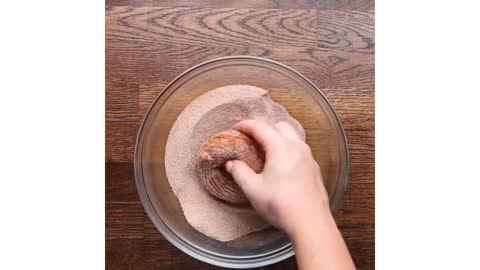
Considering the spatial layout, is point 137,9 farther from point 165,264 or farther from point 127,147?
point 165,264

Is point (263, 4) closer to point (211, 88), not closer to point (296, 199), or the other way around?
point (211, 88)

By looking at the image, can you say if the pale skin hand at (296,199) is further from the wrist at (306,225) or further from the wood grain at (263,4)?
the wood grain at (263,4)

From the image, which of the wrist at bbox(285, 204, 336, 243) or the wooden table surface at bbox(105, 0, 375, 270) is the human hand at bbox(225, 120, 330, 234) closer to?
the wrist at bbox(285, 204, 336, 243)

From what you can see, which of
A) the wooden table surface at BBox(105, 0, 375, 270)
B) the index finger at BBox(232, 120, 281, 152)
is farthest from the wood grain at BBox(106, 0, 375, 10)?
the index finger at BBox(232, 120, 281, 152)

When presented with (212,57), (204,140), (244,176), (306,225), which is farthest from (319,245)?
(212,57)

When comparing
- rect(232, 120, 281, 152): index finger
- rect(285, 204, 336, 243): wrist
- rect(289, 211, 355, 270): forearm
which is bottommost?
rect(289, 211, 355, 270): forearm
